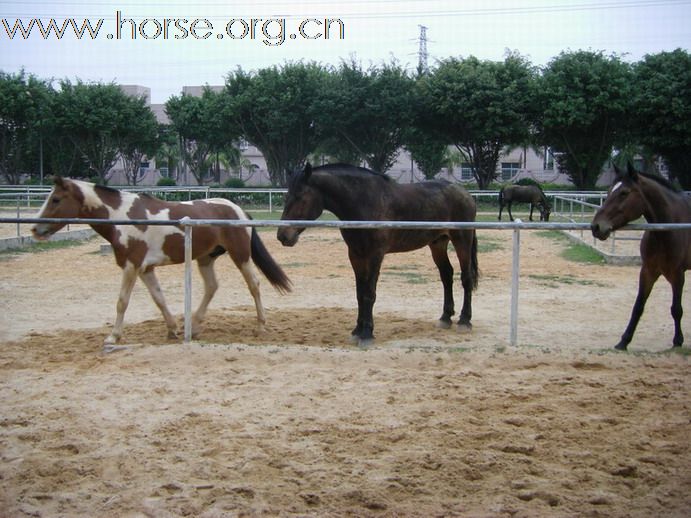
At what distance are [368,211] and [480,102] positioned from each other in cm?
2617

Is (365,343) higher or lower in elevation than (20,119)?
lower

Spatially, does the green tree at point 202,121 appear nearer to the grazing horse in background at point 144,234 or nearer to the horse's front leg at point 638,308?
the grazing horse in background at point 144,234

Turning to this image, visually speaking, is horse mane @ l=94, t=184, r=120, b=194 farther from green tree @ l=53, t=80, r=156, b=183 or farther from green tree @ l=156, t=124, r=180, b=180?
green tree @ l=156, t=124, r=180, b=180

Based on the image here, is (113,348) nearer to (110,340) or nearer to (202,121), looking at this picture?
(110,340)

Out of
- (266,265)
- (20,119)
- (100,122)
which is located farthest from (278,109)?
(266,265)

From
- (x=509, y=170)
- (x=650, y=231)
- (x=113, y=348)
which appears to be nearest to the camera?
(x=113, y=348)

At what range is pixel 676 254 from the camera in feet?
21.9

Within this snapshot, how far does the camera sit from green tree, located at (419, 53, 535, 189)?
31.8 m

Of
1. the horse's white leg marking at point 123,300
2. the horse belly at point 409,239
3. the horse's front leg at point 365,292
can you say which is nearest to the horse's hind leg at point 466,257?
the horse belly at point 409,239

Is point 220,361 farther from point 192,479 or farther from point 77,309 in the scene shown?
point 77,309

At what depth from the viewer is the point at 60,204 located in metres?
6.99

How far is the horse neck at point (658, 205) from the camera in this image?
6.77m

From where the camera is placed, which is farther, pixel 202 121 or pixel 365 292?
pixel 202 121

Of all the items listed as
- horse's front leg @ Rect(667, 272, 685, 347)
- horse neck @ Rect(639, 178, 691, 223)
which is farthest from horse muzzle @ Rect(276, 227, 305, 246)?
horse's front leg @ Rect(667, 272, 685, 347)
